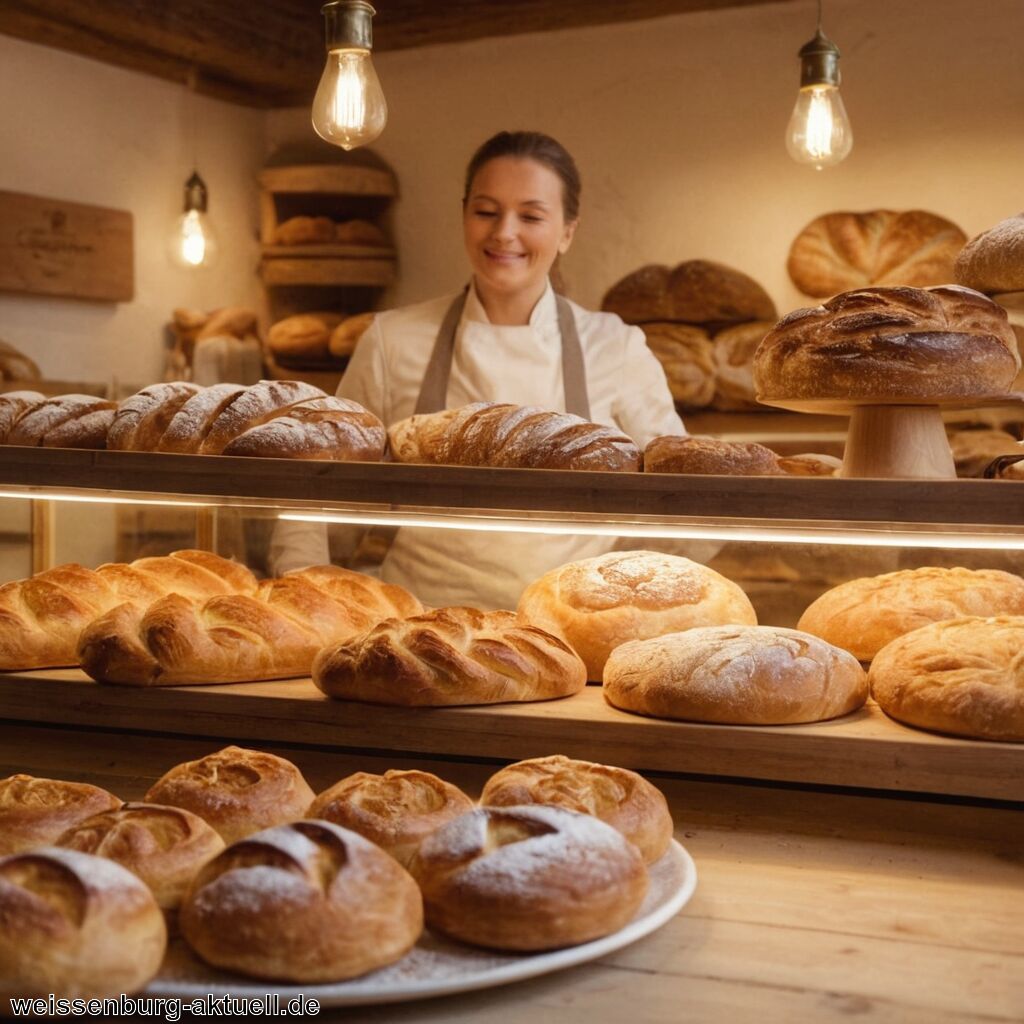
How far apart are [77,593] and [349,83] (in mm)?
1298

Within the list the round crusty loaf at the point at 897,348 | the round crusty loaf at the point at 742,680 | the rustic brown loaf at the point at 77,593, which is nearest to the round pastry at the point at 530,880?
the round crusty loaf at the point at 742,680

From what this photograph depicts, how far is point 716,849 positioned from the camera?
1.88 m

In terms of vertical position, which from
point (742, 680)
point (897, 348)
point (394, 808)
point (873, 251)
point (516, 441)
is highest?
point (873, 251)

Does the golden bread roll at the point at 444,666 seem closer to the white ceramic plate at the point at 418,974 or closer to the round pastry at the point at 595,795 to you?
the round pastry at the point at 595,795

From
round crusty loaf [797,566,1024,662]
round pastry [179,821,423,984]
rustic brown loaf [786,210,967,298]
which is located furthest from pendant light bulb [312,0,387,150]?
rustic brown loaf [786,210,967,298]

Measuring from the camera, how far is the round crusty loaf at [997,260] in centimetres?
186

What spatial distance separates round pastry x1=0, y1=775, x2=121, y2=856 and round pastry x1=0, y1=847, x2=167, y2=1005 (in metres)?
0.26

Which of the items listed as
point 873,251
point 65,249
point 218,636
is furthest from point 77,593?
point 873,251

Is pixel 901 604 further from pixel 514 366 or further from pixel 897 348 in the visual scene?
pixel 514 366

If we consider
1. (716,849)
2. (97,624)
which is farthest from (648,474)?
(97,624)

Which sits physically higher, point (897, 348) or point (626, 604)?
point (897, 348)

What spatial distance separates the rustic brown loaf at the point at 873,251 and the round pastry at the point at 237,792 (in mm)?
3674

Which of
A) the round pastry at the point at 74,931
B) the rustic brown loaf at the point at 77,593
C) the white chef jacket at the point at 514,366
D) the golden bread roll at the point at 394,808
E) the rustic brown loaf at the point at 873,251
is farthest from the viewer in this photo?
the rustic brown loaf at the point at 873,251

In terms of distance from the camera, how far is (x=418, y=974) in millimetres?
1379
